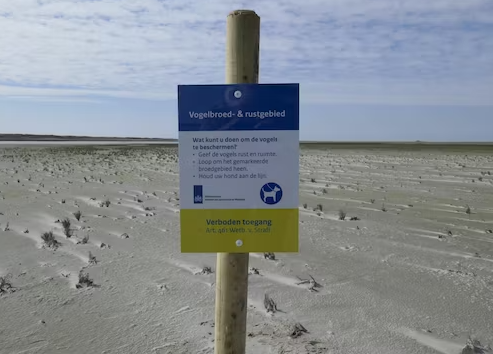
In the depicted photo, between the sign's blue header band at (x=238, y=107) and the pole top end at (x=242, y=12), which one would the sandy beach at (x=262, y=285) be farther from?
the pole top end at (x=242, y=12)

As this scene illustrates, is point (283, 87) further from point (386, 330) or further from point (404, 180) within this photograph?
point (404, 180)

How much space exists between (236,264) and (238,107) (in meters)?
1.07

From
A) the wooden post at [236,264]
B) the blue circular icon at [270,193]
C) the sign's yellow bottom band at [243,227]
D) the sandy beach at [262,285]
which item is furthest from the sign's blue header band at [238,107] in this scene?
the sandy beach at [262,285]

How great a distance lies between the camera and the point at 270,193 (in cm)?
294

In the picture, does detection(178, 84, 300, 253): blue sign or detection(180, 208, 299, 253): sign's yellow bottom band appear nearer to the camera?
detection(178, 84, 300, 253): blue sign

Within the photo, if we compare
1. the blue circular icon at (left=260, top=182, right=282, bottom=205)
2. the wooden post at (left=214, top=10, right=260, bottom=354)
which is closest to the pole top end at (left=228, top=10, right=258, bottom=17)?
the wooden post at (left=214, top=10, right=260, bottom=354)

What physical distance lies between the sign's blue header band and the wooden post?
119 mm

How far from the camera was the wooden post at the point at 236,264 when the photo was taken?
2.84m

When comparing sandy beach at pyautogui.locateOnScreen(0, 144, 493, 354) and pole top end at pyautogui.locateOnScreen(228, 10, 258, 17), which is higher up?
pole top end at pyautogui.locateOnScreen(228, 10, 258, 17)

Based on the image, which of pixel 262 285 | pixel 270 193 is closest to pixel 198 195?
pixel 270 193

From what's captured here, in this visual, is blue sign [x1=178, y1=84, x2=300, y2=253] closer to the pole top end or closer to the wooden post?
the wooden post

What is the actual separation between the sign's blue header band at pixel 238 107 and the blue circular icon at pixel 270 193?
1.26 ft

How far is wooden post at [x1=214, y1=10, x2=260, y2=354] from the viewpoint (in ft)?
9.32

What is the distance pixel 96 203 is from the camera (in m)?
11.0
